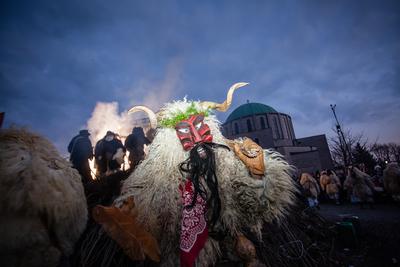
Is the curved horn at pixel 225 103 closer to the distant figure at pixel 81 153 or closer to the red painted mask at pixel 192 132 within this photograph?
the red painted mask at pixel 192 132

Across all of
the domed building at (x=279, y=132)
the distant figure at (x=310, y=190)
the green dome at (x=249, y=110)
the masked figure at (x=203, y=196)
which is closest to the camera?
the masked figure at (x=203, y=196)

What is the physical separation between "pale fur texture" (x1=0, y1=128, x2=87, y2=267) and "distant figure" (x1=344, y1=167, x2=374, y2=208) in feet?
37.2

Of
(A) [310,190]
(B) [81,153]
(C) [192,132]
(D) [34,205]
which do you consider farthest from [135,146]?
(A) [310,190]

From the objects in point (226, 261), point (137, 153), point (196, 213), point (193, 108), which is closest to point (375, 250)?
point (226, 261)

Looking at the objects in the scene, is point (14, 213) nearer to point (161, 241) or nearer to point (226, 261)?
point (161, 241)

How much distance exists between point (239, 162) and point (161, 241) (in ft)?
4.36

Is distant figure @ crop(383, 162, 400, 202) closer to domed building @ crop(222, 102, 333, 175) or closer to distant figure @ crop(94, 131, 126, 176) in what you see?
distant figure @ crop(94, 131, 126, 176)

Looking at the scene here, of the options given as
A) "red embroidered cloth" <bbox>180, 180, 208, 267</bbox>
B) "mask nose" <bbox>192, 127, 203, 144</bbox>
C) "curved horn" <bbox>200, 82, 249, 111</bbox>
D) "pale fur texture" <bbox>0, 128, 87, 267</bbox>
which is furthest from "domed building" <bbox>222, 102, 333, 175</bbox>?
"pale fur texture" <bbox>0, 128, 87, 267</bbox>

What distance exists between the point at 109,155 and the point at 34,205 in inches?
142

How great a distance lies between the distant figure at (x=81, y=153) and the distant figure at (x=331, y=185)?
1260 cm

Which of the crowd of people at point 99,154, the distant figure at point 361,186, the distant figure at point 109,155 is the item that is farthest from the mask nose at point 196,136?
the distant figure at point 361,186

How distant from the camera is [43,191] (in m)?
1.40

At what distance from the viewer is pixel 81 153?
15.0ft

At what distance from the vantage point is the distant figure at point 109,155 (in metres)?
4.71
